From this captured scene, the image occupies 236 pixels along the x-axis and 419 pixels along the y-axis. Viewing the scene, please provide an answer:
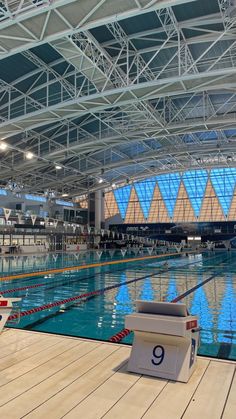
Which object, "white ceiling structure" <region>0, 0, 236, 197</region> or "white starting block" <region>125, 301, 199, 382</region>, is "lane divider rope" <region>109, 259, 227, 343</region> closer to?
"white starting block" <region>125, 301, 199, 382</region>

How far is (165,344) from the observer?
3512mm

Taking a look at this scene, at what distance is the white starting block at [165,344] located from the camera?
3.34 meters

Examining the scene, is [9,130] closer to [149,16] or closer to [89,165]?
[149,16]

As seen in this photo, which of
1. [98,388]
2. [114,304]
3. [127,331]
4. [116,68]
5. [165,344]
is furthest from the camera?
[116,68]

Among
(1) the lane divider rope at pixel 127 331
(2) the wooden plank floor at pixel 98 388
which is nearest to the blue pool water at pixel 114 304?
(1) the lane divider rope at pixel 127 331

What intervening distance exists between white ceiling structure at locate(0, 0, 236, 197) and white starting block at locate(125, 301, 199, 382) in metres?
9.25

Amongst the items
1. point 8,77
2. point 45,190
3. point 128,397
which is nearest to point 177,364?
point 128,397

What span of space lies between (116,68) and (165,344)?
1434 cm

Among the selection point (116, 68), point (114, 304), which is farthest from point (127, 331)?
point (116, 68)

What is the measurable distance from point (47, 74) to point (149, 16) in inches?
226

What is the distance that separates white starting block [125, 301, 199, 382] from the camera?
3.34 m

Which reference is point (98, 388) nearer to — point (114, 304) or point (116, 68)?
point (114, 304)

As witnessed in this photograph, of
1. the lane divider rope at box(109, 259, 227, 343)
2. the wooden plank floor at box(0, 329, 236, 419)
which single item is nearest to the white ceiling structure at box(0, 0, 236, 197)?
the lane divider rope at box(109, 259, 227, 343)

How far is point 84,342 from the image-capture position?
450cm
